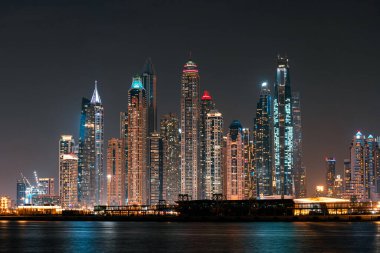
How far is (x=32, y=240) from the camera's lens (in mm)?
114000

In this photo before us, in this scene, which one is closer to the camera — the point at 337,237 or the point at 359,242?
the point at 359,242

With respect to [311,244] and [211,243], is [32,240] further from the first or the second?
[311,244]

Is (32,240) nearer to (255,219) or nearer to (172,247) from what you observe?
(172,247)

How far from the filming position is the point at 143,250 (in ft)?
307

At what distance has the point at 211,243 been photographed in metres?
103

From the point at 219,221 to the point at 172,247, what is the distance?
102074 millimetres

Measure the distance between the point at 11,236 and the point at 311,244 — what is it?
164ft

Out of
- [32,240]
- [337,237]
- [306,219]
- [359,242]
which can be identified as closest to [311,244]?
[359,242]

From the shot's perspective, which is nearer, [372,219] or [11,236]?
[11,236]

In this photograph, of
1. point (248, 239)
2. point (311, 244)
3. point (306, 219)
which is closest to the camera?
point (311, 244)

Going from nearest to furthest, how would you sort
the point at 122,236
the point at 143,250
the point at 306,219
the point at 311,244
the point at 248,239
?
the point at 143,250
the point at 311,244
the point at 248,239
the point at 122,236
the point at 306,219

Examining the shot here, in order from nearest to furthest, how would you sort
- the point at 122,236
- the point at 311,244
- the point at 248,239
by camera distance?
1. the point at 311,244
2. the point at 248,239
3. the point at 122,236

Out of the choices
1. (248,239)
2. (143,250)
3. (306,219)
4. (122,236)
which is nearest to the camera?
(143,250)

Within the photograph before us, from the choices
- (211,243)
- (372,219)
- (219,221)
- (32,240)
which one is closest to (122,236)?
(32,240)
